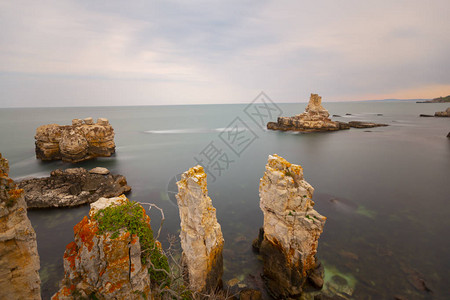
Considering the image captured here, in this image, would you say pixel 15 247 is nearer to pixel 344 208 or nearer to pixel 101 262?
pixel 101 262

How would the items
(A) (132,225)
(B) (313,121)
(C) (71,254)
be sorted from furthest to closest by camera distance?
(B) (313,121)
(A) (132,225)
(C) (71,254)

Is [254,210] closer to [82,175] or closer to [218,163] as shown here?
[218,163]

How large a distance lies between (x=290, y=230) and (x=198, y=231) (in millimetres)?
4878

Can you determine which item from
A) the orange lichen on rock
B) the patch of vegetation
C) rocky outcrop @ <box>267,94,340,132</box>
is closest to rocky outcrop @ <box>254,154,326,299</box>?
the patch of vegetation

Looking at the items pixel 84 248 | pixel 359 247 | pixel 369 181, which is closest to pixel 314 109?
pixel 369 181

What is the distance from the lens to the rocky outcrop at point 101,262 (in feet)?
16.4

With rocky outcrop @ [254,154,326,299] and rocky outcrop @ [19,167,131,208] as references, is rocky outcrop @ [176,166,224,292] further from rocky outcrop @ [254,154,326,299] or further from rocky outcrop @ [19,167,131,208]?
rocky outcrop @ [19,167,131,208]

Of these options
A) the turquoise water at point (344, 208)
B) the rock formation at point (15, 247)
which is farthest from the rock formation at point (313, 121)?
the rock formation at point (15, 247)

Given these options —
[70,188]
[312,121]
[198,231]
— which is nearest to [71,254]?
[198,231]

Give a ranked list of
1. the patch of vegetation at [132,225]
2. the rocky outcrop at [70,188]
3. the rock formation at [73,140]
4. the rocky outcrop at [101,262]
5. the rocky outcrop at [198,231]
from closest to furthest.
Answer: the rocky outcrop at [101,262]
the patch of vegetation at [132,225]
the rocky outcrop at [198,231]
the rocky outcrop at [70,188]
the rock formation at [73,140]

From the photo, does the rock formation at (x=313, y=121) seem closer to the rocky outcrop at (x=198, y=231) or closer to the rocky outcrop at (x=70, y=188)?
the rocky outcrop at (x=70, y=188)

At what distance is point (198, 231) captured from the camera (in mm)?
9469

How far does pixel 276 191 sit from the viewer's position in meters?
11.2

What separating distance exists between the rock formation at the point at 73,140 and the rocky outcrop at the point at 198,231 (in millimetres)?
33731
